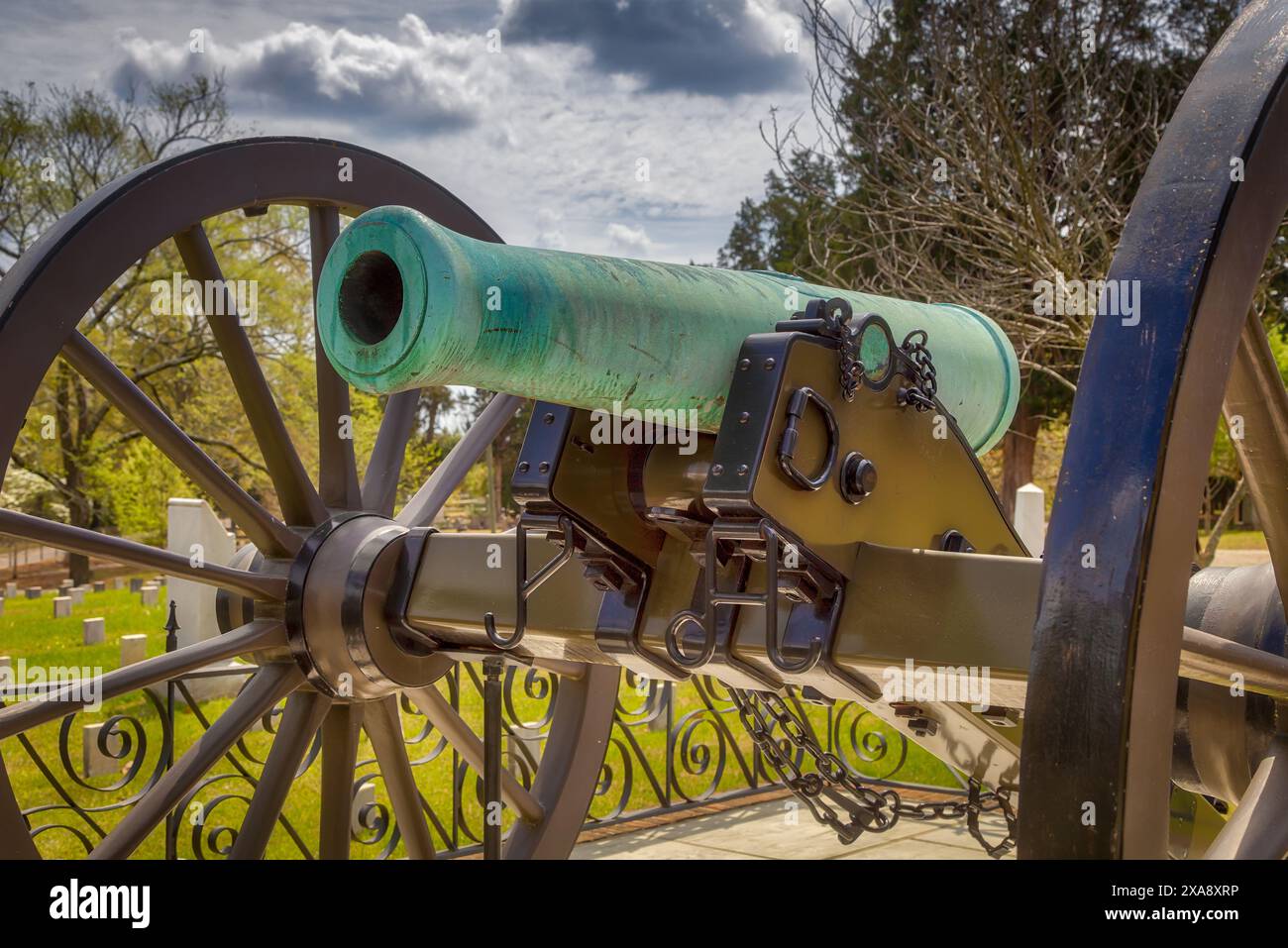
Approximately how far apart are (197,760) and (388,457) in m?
0.92

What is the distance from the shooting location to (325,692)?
3094 mm

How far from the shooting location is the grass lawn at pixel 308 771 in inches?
223

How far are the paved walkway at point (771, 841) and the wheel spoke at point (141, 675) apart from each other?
2.41 m

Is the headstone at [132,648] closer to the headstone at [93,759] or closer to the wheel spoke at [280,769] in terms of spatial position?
the headstone at [93,759]

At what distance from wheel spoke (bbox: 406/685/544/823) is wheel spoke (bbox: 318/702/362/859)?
0.17 metres

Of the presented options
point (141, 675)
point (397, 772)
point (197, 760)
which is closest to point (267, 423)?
point (141, 675)

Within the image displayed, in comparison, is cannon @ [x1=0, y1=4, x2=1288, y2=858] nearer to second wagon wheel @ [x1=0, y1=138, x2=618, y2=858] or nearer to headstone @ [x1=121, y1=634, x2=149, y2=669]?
second wagon wheel @ [x1=0, y1=138, x2=618, y2=858]

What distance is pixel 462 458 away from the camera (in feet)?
12.0

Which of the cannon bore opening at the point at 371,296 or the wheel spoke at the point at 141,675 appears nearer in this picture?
the cannon bore opening at the point at 371,296

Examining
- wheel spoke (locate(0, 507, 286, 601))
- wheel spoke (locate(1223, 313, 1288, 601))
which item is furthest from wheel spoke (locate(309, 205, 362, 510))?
wheel spoke (locate(1223, 313, 1288, 601))

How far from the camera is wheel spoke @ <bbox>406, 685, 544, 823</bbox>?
326 cm

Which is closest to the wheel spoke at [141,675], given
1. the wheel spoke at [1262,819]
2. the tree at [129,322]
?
the wheel spoke at [1262,819]

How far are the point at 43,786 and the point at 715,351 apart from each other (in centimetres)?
678
